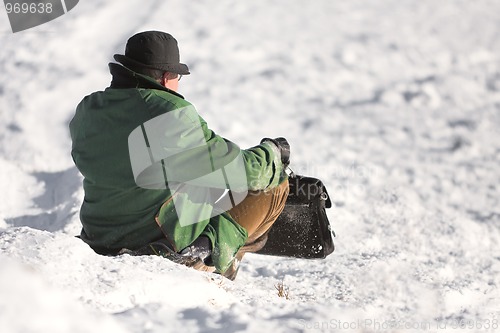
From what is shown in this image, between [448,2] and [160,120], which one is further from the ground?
[160,120]

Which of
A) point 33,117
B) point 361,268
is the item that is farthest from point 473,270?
point 33,117

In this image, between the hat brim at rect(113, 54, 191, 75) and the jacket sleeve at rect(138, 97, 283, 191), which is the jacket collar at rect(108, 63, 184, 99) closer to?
the hat brim at rect(113, 54, 191, 75)

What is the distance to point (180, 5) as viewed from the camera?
Result: 8.88 m

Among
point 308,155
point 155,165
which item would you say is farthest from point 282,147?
point 308,155

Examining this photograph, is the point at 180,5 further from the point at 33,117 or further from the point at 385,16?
the point at 33,117

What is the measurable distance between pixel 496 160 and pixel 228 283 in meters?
4.27

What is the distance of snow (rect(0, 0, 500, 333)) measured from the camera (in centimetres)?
248

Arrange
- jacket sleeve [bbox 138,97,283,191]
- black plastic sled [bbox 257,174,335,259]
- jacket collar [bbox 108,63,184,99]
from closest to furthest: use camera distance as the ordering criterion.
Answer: jacket sleeve [bbox 138,97,283,191], jacket collar [bbox 108,63,184,99], black plastic sled [bbox 257,174,335,259]

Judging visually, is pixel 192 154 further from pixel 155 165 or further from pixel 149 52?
pixel 149 52

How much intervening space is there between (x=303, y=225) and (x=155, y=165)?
111 cm

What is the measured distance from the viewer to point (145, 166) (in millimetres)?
2875

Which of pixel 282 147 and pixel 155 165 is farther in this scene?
pixel 282 147

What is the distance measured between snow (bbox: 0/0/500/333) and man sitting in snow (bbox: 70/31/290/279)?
0.20 meters

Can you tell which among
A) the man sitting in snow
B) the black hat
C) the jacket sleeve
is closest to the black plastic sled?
the man sitting in snow
